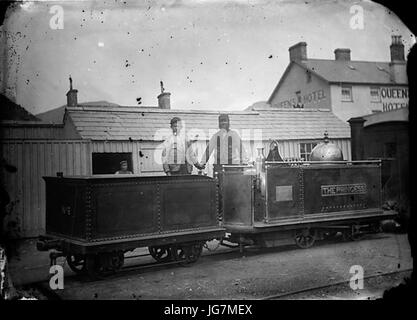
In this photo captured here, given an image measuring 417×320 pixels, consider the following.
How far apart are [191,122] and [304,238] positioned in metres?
6.10

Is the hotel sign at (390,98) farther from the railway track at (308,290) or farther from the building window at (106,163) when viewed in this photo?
the railway track at (308,290)

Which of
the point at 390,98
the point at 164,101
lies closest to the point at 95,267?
the point at 164,101

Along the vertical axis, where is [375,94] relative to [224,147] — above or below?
above

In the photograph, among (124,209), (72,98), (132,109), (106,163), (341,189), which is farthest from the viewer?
(106,163)

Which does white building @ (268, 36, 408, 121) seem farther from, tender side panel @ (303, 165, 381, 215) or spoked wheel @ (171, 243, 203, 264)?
spoked wheel @ (171, 243, 203, 264)

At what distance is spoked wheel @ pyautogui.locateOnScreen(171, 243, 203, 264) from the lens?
6.75 metres

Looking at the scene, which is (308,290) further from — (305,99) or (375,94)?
(305,99)

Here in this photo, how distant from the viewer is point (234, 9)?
5.74m

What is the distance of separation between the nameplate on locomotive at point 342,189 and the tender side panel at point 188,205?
2.73m

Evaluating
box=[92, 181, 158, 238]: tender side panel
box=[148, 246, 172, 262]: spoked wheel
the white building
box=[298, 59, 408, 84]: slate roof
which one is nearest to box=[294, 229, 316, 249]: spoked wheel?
box=[148, 246, 172, 262]: spoked wheel

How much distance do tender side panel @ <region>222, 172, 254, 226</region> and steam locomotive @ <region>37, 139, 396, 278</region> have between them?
20 millimetres

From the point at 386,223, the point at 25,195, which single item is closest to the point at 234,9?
the point at 386,223

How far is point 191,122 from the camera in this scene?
12.8 metres

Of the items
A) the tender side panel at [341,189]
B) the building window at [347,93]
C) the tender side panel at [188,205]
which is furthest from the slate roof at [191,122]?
the tender side panel at [188,205]
